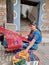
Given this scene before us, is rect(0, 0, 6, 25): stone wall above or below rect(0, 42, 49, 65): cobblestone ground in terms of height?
above

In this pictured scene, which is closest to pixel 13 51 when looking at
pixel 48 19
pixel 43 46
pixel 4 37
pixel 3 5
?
pixel 4 37

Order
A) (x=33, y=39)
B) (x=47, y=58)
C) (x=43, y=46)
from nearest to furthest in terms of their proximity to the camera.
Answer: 1. (x=33, y=39)
2. (x=47, y=58)
3. (x=43, y=46)

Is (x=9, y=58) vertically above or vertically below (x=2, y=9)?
below

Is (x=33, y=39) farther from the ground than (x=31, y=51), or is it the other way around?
(x=33, y=39)

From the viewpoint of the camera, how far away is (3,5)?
1019 centimetres

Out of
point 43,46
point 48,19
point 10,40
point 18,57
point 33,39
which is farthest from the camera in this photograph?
point 48,19

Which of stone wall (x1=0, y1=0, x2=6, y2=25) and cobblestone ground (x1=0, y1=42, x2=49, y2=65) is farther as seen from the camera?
stone wall (x1=0, y1=0, x2=6, y2=25)

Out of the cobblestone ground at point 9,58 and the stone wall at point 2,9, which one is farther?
the stone wall at point 2,9

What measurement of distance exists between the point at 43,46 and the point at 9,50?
2.33 metres

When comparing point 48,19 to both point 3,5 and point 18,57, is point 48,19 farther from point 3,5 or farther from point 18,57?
point 18,57

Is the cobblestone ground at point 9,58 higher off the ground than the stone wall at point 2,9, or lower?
lower

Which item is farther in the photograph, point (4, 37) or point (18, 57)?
point (4, 37)

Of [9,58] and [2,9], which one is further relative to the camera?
[2,9]

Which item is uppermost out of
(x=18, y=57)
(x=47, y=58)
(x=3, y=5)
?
(x=3, y=5)
